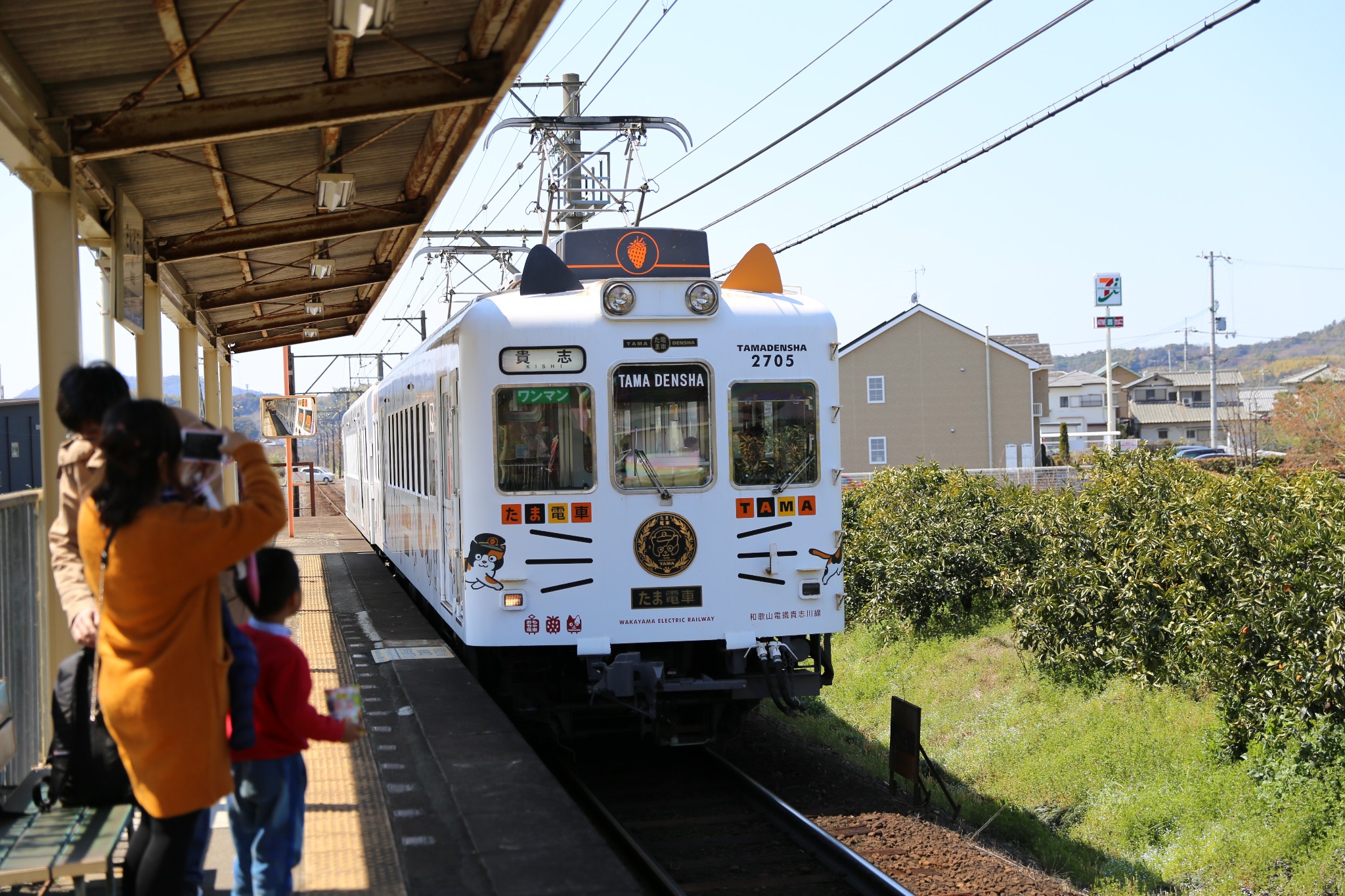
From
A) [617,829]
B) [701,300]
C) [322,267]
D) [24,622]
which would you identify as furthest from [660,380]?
[322,267]

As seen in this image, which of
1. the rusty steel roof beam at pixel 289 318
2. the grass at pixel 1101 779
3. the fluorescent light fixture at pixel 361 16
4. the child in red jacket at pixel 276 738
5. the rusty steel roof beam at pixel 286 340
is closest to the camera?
the child in red jacket at pixel 276 738

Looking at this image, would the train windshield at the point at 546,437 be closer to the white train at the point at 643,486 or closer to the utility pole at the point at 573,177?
the white train at the point at 643,486

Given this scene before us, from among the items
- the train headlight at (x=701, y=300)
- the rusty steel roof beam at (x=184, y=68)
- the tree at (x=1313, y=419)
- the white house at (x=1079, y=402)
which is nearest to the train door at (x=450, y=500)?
the train headlight at (x=701, y=300)

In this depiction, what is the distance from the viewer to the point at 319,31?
20.1 feet

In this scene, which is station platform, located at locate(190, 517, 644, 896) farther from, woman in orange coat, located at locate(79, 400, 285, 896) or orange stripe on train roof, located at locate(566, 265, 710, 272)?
orange stripe on train roof, located at locate(566, 265, 710, 272)

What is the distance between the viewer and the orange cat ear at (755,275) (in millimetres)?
8258

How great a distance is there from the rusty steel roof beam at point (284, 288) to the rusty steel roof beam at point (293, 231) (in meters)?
3.04

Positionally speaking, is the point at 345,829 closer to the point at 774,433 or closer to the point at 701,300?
the point at 774,433

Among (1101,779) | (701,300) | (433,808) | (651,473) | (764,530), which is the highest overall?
(701,300)

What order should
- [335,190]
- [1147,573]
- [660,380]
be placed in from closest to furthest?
[660,380] → [335,190] → [1147,573]

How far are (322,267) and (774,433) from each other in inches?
237

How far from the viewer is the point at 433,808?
17.2ft

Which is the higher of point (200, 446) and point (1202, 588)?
point (200, 446)

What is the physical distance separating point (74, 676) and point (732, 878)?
3.98m
